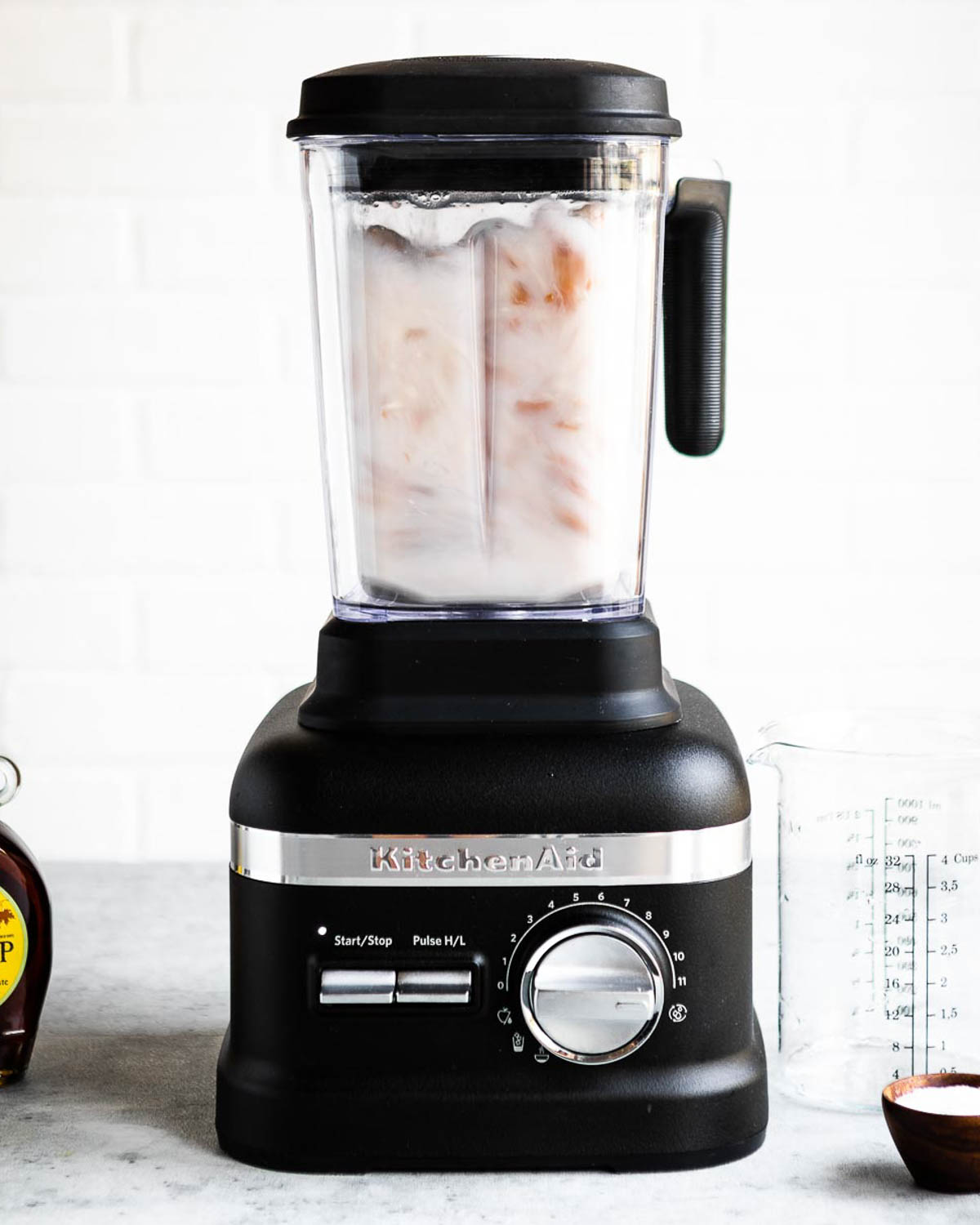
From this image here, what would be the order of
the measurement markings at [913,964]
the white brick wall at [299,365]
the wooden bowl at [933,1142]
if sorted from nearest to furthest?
1. the wooden bowl at [933,1142]
2. the measurement markings at [913,964]
3. the white brick wall at [299,365]

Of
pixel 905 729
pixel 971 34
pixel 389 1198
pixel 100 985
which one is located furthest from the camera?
pixel 971 34

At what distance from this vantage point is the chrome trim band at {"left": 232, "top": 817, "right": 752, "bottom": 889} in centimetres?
81

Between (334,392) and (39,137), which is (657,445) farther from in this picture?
(334,392)

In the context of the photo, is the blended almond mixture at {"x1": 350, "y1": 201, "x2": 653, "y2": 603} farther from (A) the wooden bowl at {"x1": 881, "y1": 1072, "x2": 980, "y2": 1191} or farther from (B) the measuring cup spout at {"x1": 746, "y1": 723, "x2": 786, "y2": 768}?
(A) the wooden bowl at {"x1": 881, "y1": 1072, "x2": 980, "y2": 1191}

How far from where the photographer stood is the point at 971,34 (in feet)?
5.01

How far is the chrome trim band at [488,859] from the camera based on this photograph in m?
0.81

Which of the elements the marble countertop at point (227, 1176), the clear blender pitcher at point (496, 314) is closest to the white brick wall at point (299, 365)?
the marble countertop at point (227, 1176)

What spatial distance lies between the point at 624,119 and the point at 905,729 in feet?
1.21

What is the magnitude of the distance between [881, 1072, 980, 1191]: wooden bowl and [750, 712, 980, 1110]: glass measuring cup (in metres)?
0.08

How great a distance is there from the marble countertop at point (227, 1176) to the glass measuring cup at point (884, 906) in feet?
0.13

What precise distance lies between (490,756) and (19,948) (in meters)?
0.29

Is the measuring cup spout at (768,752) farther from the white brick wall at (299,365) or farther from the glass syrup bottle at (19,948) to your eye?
the white brick wall at (299,365)

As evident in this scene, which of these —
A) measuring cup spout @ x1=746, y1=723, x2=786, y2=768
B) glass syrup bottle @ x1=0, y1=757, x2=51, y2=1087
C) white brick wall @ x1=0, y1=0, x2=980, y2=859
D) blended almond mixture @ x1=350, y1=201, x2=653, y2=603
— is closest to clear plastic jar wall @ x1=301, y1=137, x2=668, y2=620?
blended almond mixture @ x1=350, y1=201, x2=653, y2=603

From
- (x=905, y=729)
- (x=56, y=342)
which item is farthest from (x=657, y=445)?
(x=905, y=729)
